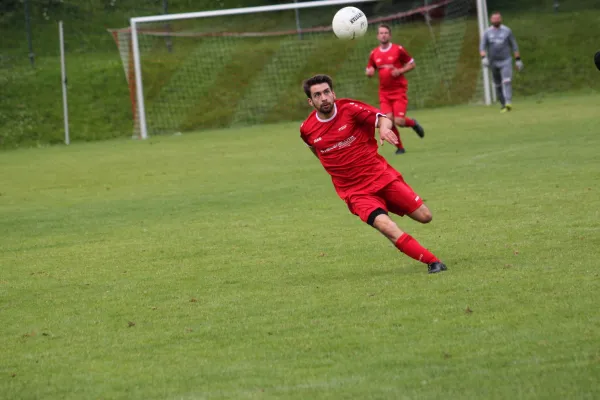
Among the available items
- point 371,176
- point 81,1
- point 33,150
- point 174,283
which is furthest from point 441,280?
point 81,1

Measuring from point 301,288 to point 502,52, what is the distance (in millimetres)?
18641

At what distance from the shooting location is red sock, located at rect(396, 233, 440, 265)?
8086 mm

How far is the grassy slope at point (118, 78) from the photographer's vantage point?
2919cm

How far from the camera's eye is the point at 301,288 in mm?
7895

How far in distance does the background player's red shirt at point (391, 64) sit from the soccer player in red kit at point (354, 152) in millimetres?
9862

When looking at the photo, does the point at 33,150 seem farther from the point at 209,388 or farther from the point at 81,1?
the point at 209,388

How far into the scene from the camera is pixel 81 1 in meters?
36.8

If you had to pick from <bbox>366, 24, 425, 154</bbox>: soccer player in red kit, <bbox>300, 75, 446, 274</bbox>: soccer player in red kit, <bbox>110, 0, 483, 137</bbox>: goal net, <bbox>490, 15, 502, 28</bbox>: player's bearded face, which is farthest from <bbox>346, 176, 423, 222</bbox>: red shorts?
→ <bbox>110, 0, 483, 137</bbox>: goal net

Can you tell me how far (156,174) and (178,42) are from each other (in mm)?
13913

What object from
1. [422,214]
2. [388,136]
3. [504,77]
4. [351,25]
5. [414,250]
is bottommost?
[504,77]

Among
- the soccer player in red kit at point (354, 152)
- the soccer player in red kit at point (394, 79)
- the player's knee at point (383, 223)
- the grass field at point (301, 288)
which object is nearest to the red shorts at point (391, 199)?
the soccer player in red kit at point (354, 152)

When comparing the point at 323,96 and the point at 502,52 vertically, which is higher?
the point at 323,96

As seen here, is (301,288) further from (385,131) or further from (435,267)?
(385,131)

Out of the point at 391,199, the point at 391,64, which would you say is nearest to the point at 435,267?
the point at 391,199
